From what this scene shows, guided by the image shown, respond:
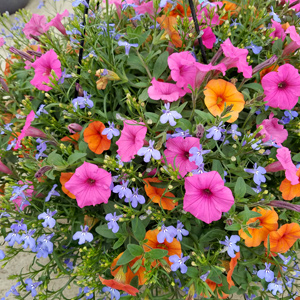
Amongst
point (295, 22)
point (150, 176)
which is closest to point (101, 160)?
point (150, 176)

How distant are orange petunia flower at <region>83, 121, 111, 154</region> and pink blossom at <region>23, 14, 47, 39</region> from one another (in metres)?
0.39

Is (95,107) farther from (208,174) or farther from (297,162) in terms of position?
(297,162)

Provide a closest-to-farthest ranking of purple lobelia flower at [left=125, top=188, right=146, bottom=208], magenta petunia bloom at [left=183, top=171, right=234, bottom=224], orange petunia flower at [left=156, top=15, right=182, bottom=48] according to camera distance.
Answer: magenta petunia bloom at [left=183, top=171, right=234, bottom=224], purple lobelia flower at [left=125, top=188, right=146, bottom=208], orange petunia flower at [left=156, top=15, right=182, bottom=48]

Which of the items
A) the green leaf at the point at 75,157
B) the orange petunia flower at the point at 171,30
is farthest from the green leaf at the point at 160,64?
the green leaf at the point at 75,157

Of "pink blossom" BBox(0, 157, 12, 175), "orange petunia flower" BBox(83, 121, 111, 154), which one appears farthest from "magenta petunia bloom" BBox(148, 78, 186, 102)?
"pink blossom" BBox(0, 157, 12, 175)

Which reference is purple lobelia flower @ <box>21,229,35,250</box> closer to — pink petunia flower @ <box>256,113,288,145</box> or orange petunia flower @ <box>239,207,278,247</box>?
orange petunia flower @ <box>239,207,278,247</box>

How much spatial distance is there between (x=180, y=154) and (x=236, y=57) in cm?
26

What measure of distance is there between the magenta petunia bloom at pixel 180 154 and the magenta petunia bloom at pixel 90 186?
0.49 feet

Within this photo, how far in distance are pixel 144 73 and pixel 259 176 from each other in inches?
16.0

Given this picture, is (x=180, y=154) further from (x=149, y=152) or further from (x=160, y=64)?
(x=160, y=64)

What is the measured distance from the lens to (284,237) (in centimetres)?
73

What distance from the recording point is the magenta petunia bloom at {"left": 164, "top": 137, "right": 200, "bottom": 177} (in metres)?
0.67

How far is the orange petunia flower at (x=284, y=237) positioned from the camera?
713 millimetres

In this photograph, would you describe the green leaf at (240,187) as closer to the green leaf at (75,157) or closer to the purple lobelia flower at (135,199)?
the purple lobelia flower at (135,199)
